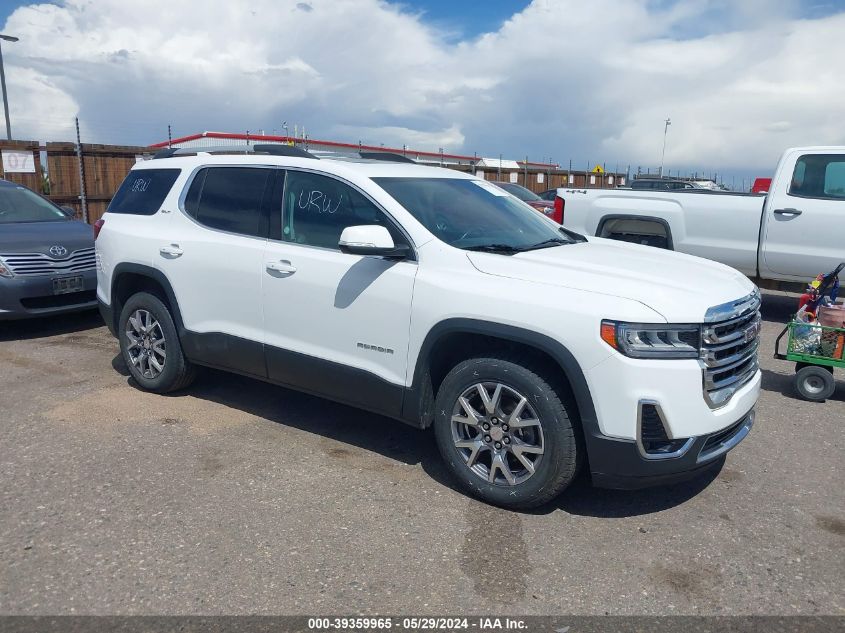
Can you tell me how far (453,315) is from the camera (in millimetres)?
3643

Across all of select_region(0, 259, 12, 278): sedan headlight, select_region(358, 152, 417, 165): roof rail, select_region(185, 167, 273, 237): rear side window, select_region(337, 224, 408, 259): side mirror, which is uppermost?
select_region(358, 152, 417, 165): roof rail

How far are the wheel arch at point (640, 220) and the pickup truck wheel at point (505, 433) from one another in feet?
18.9

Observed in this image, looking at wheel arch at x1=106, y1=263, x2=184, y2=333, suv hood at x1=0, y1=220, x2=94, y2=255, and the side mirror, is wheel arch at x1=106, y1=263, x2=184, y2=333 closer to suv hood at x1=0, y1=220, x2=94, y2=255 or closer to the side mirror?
the side mirror

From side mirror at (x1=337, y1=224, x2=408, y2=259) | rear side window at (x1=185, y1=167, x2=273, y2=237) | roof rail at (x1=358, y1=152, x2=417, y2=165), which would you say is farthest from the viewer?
roof rail at (x1=358, y1=152, x2=417, y2=165)

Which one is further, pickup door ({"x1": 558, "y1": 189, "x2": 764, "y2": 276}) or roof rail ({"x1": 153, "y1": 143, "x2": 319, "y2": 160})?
pickup door ({"x1": 558, "y1": 189, "x2": 764, "y2": 276})

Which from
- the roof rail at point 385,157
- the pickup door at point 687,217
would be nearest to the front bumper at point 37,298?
the roof rail at point 385,157

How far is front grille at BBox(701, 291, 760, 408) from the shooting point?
3.33m

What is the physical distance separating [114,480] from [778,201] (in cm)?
748

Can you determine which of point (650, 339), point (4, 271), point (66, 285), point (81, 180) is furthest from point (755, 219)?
point (81, 180)

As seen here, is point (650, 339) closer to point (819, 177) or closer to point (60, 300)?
point (819, 177)

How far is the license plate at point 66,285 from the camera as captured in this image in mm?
7299

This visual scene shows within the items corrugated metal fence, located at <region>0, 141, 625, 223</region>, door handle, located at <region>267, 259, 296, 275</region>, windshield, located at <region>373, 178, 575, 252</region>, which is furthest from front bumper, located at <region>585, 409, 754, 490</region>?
corrugated metal fence, located at <region>0, 141, 625, 223</region>

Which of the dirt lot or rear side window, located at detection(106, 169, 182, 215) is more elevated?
rear side window, located at detection(106, 169, 182, 215)

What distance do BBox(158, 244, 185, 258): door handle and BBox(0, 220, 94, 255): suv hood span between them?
10.2 ft
